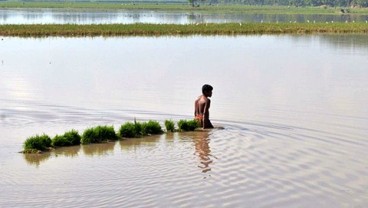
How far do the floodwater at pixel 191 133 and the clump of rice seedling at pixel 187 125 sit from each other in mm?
291

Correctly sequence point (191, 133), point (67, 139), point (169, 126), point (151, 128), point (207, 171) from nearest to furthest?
point (207, 171) < point (67, 139) < point (151, 128) < point (191, 133) < point (169, 126)

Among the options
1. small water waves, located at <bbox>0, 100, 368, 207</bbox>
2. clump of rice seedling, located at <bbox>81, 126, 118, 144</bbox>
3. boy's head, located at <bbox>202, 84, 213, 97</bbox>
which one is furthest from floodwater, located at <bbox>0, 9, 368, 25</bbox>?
small water waves, located at <bbox>0, 100, 368, 207</bbox>

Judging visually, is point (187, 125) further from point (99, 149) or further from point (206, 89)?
point (99, 149)

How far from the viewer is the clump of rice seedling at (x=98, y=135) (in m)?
12.3

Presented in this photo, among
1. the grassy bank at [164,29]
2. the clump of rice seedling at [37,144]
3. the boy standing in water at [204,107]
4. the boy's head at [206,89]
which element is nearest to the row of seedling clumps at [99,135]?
the clump of rice seedling at [37,144]

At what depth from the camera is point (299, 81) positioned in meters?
21.4

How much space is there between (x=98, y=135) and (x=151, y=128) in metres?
1.19

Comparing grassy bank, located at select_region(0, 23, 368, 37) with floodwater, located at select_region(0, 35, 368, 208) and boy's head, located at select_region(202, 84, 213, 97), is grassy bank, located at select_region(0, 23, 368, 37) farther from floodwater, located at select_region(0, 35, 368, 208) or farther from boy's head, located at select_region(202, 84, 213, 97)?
boy's head, located at select_region(202, 84, 213, 97)

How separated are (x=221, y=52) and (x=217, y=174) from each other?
22587 mm

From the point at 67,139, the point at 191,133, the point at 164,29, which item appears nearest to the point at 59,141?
the point at 67,139

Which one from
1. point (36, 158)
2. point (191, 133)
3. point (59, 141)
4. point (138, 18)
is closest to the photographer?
point (36, 158)

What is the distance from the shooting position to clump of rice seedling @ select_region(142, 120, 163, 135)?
13.1 meters

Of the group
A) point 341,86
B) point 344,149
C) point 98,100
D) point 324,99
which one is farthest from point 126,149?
point 341,86

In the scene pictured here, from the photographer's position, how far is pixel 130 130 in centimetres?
1286
